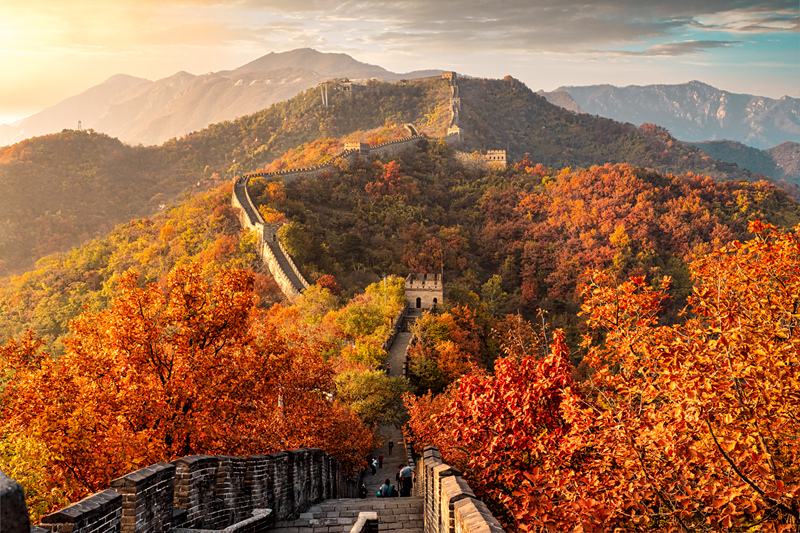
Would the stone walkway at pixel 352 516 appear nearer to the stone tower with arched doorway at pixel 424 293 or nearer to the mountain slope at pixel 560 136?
the stone tower with arched doorway at pixel 424 293

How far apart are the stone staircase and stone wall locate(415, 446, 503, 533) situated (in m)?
1.74

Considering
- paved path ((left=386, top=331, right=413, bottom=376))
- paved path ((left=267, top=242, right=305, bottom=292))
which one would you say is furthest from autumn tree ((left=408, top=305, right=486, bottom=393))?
paved path ((left=267, top=242, right=305, bottom=292))

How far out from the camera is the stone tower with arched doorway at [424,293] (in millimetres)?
45625

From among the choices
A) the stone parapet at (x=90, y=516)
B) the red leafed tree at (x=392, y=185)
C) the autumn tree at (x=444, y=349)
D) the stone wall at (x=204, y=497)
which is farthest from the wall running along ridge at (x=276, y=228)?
the stone parapet at (x=90, y=516)

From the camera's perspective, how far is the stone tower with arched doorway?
45.6 metres

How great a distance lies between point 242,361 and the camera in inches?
583

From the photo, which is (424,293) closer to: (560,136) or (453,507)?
(453,507)

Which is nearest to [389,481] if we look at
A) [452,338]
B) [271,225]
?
[452,338]

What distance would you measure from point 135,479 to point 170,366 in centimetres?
763

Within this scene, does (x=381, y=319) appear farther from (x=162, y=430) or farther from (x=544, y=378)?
(x=544, y=378)

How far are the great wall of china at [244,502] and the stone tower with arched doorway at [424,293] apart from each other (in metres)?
29.0

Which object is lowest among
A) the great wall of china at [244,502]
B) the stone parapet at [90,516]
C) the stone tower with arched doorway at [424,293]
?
the stone tower with arched doorway at [424,293]

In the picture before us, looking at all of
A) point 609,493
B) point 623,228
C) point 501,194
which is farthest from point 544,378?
point 501,194

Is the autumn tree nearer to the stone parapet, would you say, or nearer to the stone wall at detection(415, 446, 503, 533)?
the stone wall at detection(415, 446, 503, 533)
